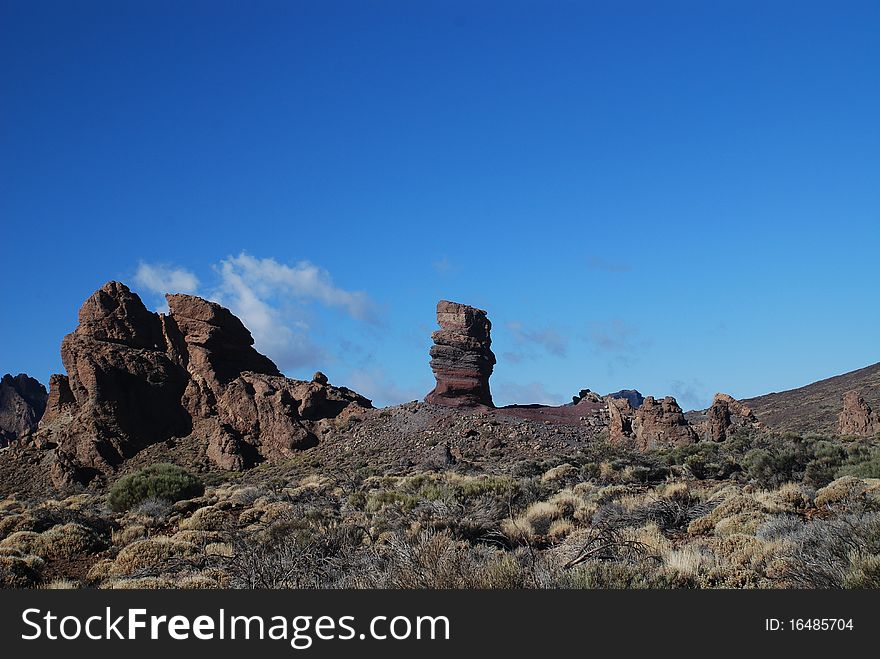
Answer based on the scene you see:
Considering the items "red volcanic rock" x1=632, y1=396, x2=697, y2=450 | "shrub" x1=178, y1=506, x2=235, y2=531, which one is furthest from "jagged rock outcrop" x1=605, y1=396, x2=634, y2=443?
"shrub" x1=178, y1=506, x2=235, y2=531

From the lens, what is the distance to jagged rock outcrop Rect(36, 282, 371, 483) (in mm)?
48938

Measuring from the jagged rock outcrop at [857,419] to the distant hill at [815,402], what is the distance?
782cm

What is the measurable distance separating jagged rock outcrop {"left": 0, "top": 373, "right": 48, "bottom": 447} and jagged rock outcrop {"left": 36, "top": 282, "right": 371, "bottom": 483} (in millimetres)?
53802

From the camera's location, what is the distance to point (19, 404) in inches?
4033

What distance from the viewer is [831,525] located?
8898 mm

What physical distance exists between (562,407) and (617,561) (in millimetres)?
46527

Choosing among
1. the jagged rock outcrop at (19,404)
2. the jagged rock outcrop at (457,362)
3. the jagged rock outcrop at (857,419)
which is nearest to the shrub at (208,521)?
the jagged rock outcrop at (857,419)

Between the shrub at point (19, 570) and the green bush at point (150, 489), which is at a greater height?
the green bush at point (150, 489)

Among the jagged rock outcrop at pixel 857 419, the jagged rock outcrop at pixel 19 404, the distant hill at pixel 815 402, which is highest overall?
the jagged rock outcrop at pixel 19 404

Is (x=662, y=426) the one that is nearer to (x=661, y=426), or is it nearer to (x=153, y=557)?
(x=661, y=426)

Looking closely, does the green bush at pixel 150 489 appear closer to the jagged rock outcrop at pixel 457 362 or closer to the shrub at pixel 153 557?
the shrub at pixel 153 557

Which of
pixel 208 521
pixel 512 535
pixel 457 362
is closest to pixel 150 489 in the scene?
pixel 208 521

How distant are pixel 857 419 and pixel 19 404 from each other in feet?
348

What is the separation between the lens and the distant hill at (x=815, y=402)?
50.4 metres
